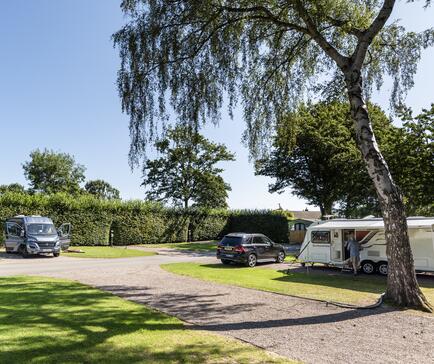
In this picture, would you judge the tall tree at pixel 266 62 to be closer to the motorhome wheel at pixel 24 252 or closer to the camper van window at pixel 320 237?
the camper van window at pixel 320 237

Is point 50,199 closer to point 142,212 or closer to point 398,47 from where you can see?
point 142,212

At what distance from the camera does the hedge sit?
28.7m

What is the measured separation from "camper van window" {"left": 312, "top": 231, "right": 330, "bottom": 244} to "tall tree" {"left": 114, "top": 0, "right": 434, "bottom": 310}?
28.2ft

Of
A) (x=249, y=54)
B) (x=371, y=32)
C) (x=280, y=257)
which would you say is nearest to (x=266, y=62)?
(x=249, y=54)

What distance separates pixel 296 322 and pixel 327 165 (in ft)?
106

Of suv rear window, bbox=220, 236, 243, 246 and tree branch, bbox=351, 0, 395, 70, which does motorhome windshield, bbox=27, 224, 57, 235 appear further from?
tree branch, bbox=351, 0, 395, 70

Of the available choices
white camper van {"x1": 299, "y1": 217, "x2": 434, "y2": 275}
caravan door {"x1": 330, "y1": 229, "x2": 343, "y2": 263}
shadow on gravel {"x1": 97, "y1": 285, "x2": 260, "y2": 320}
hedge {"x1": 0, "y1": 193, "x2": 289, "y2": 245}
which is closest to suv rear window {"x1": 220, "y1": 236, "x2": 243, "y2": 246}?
white camper van {"x1": 299, "y1": 217, "x2": 434, "y2": 275}

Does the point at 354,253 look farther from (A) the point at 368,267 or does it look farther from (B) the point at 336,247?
(B) the point at 336,247

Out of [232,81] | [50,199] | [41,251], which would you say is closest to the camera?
[232,81]

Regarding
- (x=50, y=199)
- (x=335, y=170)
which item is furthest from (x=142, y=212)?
(x=335, y=170)

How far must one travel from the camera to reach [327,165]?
126 feet

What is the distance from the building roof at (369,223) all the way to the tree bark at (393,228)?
746 centimetres

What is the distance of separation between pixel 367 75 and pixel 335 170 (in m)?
26.5

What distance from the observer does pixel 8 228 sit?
80.2 ft
